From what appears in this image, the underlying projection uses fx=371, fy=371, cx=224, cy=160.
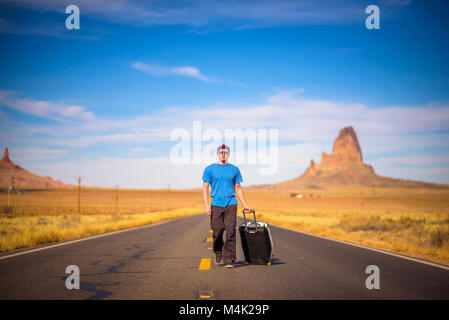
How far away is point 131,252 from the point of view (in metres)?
9.84

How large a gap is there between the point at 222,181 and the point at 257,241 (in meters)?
1.48

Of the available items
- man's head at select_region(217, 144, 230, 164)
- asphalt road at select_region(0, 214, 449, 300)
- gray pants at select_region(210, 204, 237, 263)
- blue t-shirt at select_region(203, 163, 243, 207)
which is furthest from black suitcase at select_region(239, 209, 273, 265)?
man's head at select_region(217, 144, 230, 164)

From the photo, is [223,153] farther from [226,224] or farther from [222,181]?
[226,224]

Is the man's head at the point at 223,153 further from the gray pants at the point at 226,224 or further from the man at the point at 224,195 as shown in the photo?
the gray pants at the point at 226,224

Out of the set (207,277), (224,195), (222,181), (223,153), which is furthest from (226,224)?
(223,153)

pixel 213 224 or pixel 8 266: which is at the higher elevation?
pixel 213 224

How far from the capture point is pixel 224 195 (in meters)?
7.20

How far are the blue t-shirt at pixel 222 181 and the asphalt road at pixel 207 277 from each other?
1.34m

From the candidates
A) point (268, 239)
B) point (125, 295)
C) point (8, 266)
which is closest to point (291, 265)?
point (268, 239)

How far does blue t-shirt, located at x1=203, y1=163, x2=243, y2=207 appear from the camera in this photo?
23.6ft
